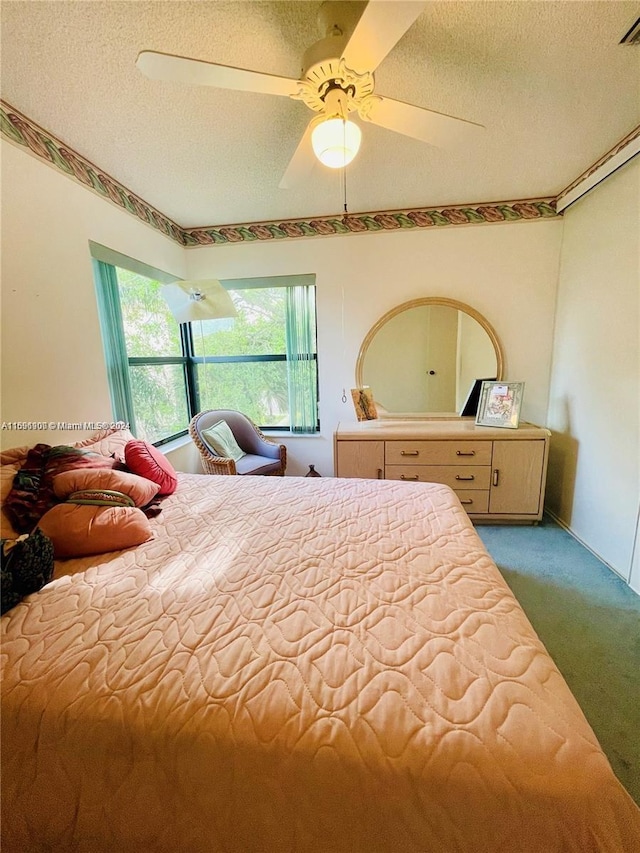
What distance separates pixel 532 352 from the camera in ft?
9.25

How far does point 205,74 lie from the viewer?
1.05m

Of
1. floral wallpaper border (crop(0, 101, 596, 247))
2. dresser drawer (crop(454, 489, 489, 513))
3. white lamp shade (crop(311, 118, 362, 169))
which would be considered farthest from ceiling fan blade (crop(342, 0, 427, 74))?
dresser drawer (crop(454, 489, 489, 513))

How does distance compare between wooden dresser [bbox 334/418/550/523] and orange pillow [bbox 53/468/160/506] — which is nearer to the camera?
orange pillow [bbox 53/468/160/506]

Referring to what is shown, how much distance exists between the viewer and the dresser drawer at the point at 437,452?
99.4 inches

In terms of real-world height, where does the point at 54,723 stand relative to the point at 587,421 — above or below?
below

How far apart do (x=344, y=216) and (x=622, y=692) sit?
10.9 ft

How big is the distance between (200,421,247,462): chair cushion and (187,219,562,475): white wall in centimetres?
97

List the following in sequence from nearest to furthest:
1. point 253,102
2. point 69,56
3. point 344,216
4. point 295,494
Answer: point 69,56
point 253,102
point 295,494
point 344,216

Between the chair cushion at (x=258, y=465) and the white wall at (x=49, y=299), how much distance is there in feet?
3.45

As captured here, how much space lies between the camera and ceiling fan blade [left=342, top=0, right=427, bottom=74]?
0.85 meters

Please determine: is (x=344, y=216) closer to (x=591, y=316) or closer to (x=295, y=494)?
(x=591, y=316)

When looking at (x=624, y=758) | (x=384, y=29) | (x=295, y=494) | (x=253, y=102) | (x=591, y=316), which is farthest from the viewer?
(x=591, y=316)

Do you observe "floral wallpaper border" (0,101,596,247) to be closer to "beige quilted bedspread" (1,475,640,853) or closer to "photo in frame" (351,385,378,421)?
"photo in frame" (351,385,378,421)

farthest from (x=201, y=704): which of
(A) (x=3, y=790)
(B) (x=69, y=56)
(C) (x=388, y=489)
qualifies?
(B) (x=69, y=56)
